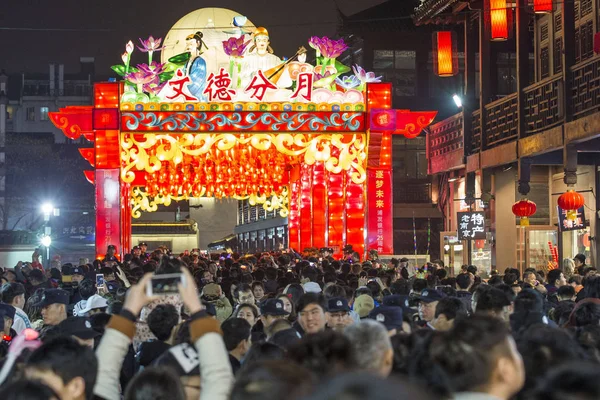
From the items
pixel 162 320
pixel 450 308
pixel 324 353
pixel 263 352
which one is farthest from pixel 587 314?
pixel 324 353

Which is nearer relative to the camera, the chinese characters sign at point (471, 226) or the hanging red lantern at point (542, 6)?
the hanging red lantern at point (542, 6)

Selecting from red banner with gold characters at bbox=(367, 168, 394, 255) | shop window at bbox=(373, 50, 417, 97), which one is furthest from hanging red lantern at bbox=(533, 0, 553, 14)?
shop window at bbox=(373, 50, 417, 97)

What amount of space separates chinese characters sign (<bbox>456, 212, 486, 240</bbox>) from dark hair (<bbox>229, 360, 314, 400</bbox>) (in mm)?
21912

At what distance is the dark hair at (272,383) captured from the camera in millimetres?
3436

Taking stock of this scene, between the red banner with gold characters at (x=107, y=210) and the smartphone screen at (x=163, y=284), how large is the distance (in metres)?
23.1

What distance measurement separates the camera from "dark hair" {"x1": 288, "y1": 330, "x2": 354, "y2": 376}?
441 cm

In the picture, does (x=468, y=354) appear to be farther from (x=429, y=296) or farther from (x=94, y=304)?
(x=94, y=304)

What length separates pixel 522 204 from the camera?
78.6ft

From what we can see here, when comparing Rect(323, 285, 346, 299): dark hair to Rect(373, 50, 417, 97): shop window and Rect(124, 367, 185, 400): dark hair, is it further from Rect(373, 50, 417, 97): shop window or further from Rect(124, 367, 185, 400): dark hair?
Rect(373, 50, 417, 97): shop window

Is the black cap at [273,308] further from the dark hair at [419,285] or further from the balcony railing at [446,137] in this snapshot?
the balcony railing at [446,137]

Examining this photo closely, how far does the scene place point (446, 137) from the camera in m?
31.5

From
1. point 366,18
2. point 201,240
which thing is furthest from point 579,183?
point 201,240

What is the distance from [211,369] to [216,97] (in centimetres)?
2309

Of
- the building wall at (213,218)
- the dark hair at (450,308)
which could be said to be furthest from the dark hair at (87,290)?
the building wall at (213,218)
